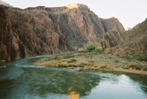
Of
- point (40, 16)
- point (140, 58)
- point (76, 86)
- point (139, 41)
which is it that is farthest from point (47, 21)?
point (76, 86)

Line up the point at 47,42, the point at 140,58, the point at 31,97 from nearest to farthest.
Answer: the point at 31,97 < the point at 140,58 < the point at 47,42

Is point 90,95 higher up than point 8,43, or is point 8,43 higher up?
point 8,43

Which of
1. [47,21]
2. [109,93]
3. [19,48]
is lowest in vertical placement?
[109,93]

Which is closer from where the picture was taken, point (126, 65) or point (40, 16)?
point (126, 65)

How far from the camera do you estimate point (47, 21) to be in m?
184

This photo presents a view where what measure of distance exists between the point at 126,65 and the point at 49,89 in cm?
3272

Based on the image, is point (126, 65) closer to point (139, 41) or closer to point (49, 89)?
point (139, 41)

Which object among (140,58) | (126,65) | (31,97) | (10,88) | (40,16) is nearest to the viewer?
(31,97)

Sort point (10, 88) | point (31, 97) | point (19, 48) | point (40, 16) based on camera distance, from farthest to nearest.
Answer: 1. point (40, 16)
2. point (19, 48)
3. point (10, 88)
4. point (31, 97)

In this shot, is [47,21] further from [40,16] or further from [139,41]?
[139,41]

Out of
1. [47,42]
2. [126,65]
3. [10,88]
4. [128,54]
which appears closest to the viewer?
[10,88]

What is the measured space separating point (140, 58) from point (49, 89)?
43.5 metres

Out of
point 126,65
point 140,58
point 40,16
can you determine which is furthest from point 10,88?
point 40,16

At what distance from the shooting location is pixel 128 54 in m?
79.4
